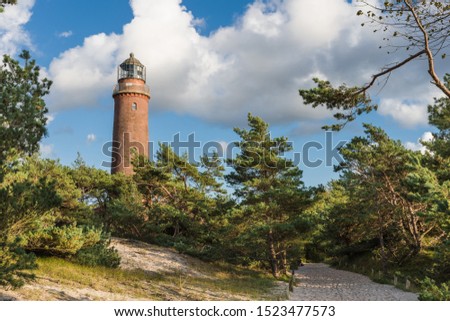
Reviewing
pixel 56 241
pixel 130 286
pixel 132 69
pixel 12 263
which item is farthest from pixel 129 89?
pixel 12 263

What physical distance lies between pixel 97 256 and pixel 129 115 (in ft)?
85.0

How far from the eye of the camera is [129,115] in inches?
1692

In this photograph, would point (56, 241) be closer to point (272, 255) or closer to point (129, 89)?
point (272, 255)

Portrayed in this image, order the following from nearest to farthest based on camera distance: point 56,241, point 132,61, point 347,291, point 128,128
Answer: point 56,241 → point 347,291 → point 128,128 → point 132,61

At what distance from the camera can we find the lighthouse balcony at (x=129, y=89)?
43.5m

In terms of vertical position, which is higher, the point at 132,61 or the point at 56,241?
the point at 132,61

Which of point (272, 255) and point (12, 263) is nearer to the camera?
point (12, 263)

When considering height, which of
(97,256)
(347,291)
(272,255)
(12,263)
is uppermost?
(12,263)

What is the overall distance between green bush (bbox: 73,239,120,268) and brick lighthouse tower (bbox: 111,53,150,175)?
21931 millimetres

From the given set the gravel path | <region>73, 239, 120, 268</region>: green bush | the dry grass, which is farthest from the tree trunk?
<region>73, 239, 120, 268</region>: green bush

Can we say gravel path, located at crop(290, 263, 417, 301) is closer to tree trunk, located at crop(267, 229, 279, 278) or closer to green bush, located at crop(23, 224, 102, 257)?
tree trunk, located at crop(267, 229, 279, 278)

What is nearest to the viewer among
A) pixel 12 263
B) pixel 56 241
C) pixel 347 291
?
pixel 12 263

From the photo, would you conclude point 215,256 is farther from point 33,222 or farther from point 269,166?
point 33,222

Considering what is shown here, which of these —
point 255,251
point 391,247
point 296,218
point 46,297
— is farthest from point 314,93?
point 391,247
